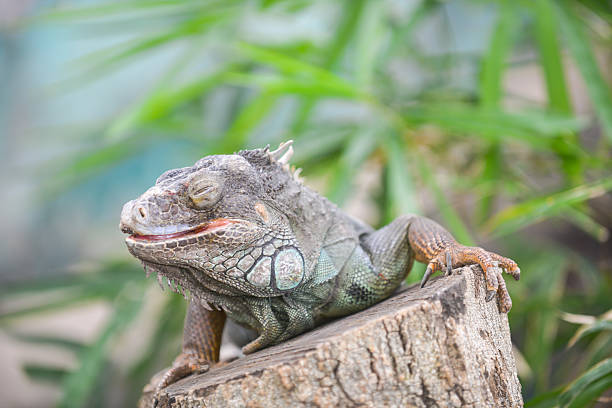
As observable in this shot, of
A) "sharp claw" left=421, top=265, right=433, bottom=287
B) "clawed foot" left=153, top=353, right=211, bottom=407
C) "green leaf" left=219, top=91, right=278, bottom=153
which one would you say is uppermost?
"green leaf" left=219, top=91, right=278, bottom=153

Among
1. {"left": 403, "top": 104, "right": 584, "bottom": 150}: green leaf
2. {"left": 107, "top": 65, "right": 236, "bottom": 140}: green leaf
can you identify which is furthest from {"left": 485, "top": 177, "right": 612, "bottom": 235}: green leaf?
{"left": 107, "top": 65, "right": 236, "bottom": 140}: green leaf

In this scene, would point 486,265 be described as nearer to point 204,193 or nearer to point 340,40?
point 204,193

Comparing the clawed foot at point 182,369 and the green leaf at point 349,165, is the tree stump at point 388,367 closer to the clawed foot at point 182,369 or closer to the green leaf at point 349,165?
the clawed foot at point 182,369

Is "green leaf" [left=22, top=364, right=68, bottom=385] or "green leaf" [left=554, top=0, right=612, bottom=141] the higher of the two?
"green leaf" [left=554, top=0, right=612, bottom=141]

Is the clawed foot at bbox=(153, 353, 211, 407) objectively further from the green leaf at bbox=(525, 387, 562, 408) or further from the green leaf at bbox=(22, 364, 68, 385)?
the green leaf at bbox=(22, 364, 68, 385)

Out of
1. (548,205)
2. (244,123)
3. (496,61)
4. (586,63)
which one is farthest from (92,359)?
(586,63)

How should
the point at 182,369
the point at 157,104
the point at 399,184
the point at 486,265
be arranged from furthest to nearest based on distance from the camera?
the point at 157,104 → the point at 399,184 → the point at 182,369 → the point at 486,265

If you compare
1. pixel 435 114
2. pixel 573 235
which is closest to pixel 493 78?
pixel 435 114

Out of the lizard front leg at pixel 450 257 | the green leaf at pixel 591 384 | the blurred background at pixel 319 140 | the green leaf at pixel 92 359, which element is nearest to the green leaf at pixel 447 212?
the blurred background at pixel 319 140
